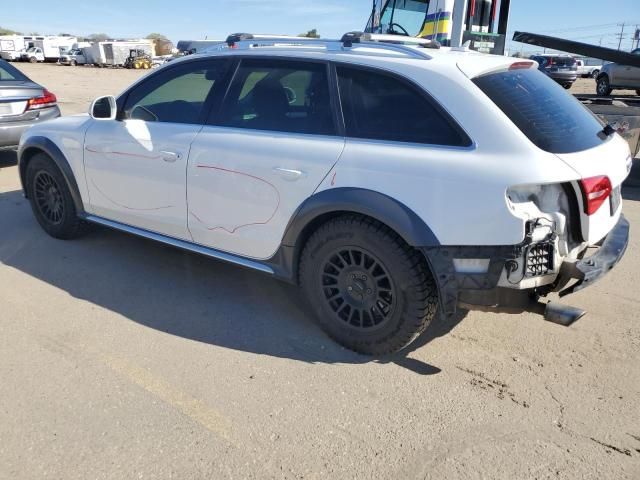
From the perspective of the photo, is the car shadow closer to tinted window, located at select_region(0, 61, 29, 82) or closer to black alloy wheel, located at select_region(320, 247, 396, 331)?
black alloy wheel, located at select_region(320, 247, 396, 331)

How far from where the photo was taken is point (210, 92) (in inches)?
144

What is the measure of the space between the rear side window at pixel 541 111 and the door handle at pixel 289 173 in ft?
3.53

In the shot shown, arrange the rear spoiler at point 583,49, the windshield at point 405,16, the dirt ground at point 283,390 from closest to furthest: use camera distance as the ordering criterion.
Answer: the dirt ground at point 283,390, the rear spoiler at point 583,49, the windshield at point 405,16

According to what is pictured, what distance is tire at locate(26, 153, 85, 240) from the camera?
4688 mm

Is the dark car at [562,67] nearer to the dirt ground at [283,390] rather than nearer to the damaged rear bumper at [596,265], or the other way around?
the dirt ground at [283,390]

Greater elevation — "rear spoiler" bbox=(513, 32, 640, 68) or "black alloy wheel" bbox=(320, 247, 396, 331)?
"rear spoiler" bbox=(513, 32, 640, 68)

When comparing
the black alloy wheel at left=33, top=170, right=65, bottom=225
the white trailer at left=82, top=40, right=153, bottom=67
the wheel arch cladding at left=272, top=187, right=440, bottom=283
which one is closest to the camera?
the wheel arch cladding at left=272, top=187, right=440, bottom=283

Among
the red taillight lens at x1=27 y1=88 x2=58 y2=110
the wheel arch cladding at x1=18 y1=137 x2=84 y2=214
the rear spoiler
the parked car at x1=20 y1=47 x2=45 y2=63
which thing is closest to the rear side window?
the wheel arch cladding at x1=18 y1=137 x2=84 y2=214

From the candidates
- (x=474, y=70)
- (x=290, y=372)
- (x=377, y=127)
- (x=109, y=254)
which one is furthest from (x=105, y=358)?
(x=474, y=70)

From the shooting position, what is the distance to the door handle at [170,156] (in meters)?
3.63

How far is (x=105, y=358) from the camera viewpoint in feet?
10.2

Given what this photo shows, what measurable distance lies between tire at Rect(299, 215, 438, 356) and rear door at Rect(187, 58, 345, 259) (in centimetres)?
30

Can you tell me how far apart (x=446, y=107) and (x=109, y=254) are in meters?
3.27

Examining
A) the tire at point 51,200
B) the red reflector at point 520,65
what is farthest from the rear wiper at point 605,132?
the tire at point 51,200
